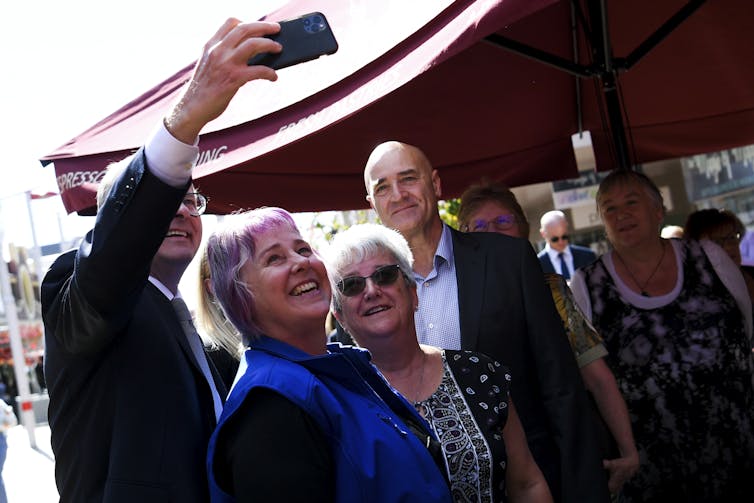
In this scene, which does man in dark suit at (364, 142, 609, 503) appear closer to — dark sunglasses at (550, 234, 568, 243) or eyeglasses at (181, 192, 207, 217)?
eyeglasses at (181, 192, 207, 217)

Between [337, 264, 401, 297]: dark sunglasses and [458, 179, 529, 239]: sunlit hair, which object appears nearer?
[337, 264, 401, 297]: dark sunglasses

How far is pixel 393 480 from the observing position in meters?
1.90

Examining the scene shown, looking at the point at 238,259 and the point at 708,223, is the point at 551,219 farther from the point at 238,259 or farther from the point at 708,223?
the point at 238,259

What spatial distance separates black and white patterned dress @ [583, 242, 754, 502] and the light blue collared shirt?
1.31m

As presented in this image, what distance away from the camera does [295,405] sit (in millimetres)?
1837

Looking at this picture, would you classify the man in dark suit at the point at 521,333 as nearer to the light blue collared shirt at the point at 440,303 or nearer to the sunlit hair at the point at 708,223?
the light blue collared shirt at the point at 440,303

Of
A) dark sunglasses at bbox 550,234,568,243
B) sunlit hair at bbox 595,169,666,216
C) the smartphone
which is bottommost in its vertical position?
dark sunglasses at bbox 550,234,568,243

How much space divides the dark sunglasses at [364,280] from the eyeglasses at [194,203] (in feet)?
1.62

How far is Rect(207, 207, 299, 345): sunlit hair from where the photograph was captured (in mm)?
2166

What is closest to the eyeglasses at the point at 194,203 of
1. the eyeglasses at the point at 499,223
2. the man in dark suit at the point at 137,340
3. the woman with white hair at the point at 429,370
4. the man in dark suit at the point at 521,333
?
the man in dark suit at the point at 137,340

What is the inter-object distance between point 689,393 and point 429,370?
189cm

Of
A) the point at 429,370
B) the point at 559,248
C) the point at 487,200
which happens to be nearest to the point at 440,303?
the point at 429,370

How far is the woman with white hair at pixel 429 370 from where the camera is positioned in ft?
8.43

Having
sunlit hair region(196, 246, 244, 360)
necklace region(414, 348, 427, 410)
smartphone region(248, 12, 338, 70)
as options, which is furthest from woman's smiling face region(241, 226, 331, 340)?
necklace region(414, 348, 427, 410)
